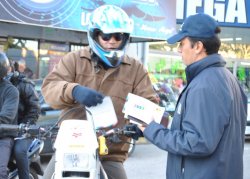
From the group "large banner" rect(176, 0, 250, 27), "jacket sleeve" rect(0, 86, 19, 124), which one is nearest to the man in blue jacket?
"jacket sleeve" rect(0, 86, 19, 124)

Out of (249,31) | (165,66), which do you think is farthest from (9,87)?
(249,31)

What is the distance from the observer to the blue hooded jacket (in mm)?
2539

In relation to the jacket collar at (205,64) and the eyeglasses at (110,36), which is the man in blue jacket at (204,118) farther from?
the eyeglasses at (110,36)

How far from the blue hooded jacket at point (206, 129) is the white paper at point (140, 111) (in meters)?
0.08

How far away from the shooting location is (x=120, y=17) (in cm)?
298

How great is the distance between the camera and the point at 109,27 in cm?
295

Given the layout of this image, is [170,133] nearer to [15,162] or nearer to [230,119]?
[230,119]

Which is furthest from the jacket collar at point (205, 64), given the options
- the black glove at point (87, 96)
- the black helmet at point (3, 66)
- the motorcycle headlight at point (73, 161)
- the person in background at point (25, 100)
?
the person in background at point (25, 100)

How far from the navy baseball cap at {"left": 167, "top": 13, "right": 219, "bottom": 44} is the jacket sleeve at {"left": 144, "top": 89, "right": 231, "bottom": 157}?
341mm

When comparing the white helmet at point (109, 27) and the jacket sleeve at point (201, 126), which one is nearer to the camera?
the jacket sleeve at point (201, 126)

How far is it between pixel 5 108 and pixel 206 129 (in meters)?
2.41

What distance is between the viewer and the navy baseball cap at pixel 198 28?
2.70 metres

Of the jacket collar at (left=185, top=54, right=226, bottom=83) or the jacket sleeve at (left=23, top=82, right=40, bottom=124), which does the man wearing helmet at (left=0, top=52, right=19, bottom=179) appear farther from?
the jacket collar at (left=185, top=54, right=226, bottom=83)

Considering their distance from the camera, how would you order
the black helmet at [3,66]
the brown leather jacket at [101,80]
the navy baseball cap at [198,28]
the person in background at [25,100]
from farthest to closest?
the person in background at [25,100]
the black helmet at [3,66]
the brown leather jacket at [101,80]
the navy baseball cap at [198,28]
